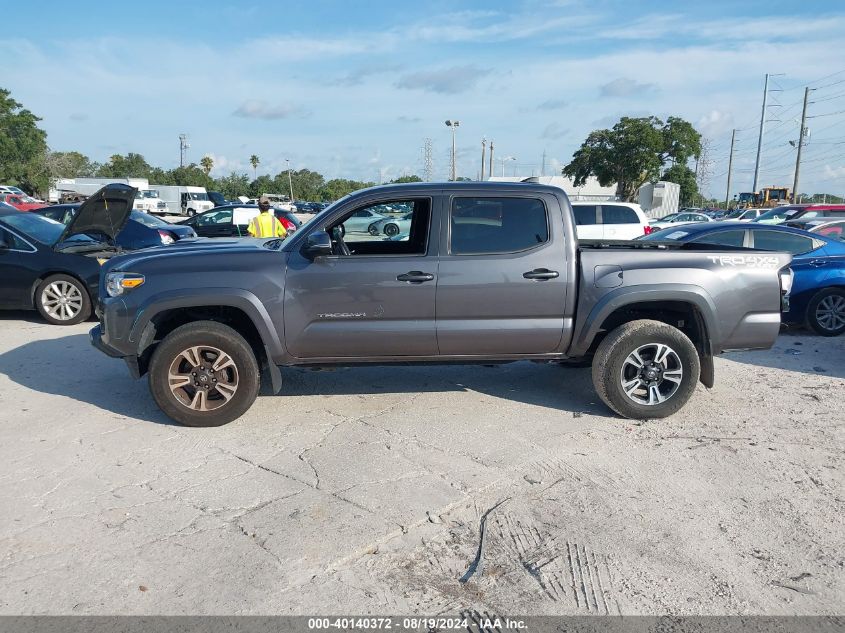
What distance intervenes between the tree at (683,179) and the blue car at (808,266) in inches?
1854

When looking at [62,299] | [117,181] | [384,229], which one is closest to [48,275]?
[62,299]

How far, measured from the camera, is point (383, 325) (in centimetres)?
518

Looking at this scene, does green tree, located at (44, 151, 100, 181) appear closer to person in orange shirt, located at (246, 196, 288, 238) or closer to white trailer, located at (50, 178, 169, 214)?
white trailer, located at (50, 178, 169, 214)

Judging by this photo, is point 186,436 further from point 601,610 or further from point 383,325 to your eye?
point 601,610

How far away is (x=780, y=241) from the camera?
936cm

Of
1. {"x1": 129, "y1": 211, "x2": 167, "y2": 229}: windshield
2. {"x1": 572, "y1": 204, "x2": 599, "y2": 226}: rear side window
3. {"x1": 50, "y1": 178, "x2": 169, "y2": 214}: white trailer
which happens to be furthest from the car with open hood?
{"x1": 50, "y1": 178, "x2": 169, "y2": 214}: white trailer

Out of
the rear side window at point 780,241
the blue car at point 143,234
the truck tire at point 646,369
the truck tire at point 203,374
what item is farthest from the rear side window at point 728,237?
the blue car at point 143,234

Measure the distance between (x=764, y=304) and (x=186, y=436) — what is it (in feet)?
15.5

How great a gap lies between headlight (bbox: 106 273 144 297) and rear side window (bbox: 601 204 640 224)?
11.9 m

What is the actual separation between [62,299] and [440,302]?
6.32 metres

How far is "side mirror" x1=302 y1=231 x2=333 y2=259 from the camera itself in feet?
16.3

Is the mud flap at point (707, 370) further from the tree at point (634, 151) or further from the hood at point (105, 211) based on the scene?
the tree at point (634, 151)

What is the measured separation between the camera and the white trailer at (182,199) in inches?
1970

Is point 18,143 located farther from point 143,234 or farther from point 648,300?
point 648,300
